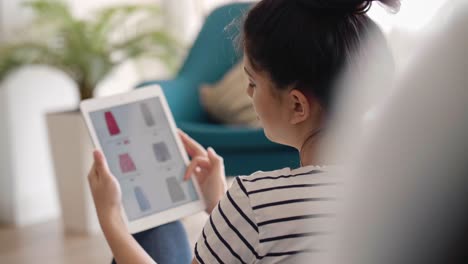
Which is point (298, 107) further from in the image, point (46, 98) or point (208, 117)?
point (46, 98)

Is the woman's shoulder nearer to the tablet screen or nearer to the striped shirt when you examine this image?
the striped shirt

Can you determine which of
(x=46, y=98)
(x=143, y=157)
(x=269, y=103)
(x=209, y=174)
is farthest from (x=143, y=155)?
(x=46, y=98)

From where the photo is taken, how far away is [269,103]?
2.58 feet

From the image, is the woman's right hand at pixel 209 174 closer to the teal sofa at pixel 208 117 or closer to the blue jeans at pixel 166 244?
the blue jeans at pixel 166 244

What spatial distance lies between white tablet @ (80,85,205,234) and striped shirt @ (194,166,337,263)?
1.33ft

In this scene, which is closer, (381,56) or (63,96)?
(381,56)

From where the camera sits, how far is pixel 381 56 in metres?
0.81

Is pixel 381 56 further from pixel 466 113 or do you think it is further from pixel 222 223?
pixel 466 113

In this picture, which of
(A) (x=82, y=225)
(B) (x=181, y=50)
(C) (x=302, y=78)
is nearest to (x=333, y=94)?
(C) (x=302, y=78)

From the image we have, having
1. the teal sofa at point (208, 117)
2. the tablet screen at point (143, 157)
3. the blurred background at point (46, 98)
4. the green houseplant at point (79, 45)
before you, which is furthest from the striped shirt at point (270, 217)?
the green houseplant at point (79, 45)

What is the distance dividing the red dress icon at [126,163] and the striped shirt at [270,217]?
1.50ft

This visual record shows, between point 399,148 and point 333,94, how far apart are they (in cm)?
35

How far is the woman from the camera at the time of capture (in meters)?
0.69

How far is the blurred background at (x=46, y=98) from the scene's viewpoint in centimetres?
261
